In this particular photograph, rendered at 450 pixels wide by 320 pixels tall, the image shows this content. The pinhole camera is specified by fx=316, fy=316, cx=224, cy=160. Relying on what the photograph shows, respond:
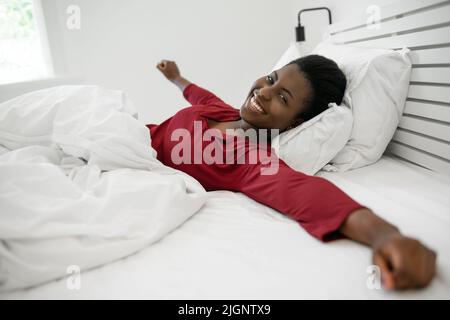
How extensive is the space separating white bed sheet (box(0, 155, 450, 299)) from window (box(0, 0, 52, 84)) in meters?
1.60

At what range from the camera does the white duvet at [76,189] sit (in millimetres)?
511

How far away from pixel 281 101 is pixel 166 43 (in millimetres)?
1191

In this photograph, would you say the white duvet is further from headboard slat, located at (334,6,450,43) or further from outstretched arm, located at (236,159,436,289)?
headboard slat, located at (334,6,450,43)

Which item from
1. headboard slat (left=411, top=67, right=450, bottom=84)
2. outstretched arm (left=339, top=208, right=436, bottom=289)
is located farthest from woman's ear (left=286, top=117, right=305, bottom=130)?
outstretched arm (left=339, top=208, right=436, bottom=289)

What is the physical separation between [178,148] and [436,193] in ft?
2.36

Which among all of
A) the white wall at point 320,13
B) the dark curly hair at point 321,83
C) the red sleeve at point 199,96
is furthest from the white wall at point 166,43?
the dark curly hair at point 321,83

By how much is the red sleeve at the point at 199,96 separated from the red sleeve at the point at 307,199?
2.22ft

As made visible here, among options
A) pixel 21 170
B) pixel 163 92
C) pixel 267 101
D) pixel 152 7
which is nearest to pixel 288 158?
pixel 267 101

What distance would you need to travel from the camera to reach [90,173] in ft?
2.36

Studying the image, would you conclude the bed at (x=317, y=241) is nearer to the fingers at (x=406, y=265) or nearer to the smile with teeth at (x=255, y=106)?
the fingers at (x=406, y=265)

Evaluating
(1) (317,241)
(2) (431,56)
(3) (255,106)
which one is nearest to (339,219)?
(1) (317,241)

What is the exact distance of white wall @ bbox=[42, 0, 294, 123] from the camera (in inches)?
70.4

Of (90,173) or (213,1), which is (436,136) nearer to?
(90,173)
